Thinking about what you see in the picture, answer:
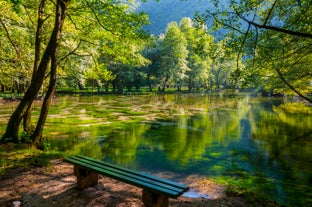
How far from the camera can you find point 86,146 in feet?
43.2

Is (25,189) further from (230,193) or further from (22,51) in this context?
(22,51)

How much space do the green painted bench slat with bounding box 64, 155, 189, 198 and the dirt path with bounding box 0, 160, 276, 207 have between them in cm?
74

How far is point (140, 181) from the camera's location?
4.81 m

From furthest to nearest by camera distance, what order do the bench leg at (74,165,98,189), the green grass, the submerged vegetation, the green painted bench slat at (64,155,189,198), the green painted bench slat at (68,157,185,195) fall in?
the submerged vegetation, the green grass, the bench leg at (74,165,98,189), the green painted bench slat at (68,157,185,195), the green painted bench slat at (64,155,189,198)

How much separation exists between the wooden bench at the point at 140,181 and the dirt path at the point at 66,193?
41cm

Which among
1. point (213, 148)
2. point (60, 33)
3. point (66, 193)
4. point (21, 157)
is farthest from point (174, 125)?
point (66, 193)

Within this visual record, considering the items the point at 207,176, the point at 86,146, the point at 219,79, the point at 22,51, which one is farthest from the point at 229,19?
the point at 219,79

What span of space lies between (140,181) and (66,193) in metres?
2.36

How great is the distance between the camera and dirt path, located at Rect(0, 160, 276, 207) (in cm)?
558

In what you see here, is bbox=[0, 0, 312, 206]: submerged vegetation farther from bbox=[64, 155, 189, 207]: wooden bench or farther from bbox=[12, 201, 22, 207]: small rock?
bbox=[64, 155, 189, 207]: wooden bench

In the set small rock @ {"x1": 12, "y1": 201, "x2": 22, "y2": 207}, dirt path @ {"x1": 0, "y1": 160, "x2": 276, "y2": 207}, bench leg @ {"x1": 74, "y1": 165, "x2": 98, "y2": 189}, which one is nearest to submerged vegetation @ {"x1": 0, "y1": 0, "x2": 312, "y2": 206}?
dirt path @ {"x1": 0, "y1": 160, "x2": 276, "y2": 207}

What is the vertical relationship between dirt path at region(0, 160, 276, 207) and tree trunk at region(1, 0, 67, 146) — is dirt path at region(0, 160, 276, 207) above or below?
below

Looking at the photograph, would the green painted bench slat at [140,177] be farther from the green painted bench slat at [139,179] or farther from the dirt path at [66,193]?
the dirt path at [66,193]

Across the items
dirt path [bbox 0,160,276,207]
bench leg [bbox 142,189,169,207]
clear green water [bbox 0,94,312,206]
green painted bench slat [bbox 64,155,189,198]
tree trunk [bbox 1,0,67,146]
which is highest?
tree trunk [bbox 1,0,67,146]
